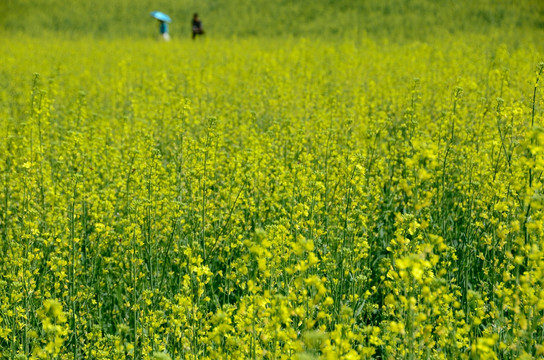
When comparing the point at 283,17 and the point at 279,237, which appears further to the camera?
the point at 283,17

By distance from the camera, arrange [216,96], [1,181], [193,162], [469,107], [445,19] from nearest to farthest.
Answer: [193,162], [1,181], [469,107], [216,96], [445,19]

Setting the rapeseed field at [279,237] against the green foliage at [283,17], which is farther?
the green foliage at [283,17]

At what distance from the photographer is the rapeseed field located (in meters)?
2.85

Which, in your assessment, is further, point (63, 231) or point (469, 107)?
point (469, 107)

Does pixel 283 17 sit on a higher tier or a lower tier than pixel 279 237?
higher

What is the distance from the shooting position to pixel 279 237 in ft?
11.3

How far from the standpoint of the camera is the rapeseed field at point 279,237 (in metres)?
2.85

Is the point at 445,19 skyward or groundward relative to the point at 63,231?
skyward

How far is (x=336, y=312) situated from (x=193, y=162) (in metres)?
2.11

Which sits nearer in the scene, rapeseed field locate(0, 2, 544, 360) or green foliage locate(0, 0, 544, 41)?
rapeseed field locate(0, 2, 544, 360)

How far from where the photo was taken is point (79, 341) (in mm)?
3992

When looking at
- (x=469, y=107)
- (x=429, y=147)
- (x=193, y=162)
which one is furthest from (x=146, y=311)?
(x=469, y=107)

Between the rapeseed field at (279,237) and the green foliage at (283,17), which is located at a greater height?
the green foliage at (283,17)

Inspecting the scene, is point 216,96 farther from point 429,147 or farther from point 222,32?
point 222,32
